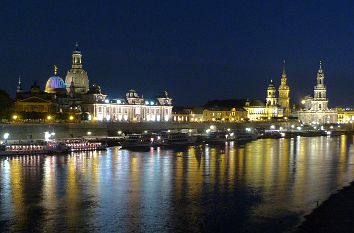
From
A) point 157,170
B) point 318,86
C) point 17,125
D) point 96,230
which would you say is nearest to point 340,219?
point 96,230

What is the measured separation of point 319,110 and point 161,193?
461 feet

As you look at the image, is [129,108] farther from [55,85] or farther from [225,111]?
[225,111]

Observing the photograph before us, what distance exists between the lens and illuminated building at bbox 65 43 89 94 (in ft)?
376

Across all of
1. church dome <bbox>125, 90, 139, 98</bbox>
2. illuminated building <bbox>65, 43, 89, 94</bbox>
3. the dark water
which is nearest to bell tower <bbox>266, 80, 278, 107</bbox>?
church dome <bbox>125, 90, 139, 98</bbox>

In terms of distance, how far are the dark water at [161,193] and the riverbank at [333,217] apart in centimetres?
68

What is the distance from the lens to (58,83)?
361ft

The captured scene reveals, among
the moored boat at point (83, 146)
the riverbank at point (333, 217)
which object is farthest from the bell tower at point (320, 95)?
the riverbank at point (333, 217)

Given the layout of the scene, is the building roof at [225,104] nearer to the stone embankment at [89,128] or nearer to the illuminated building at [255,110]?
the illuminated building at [255,110]

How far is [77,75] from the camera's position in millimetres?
115062

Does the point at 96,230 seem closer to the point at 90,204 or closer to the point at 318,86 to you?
→ the point at 90,204

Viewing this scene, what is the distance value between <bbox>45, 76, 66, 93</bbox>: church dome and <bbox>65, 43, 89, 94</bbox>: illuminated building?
3.21m

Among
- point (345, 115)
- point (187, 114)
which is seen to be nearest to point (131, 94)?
point (187, 114)

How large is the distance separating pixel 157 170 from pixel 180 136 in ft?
133

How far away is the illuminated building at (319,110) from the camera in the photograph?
539ft
